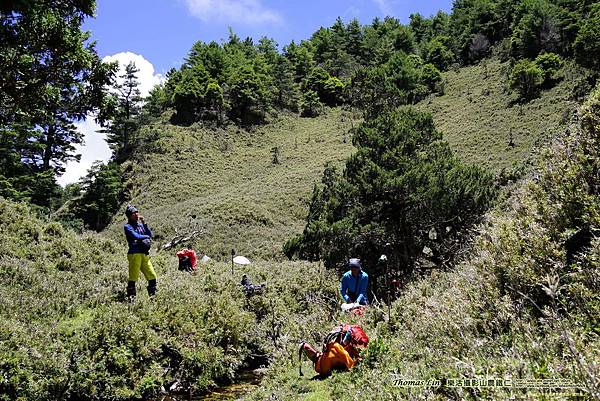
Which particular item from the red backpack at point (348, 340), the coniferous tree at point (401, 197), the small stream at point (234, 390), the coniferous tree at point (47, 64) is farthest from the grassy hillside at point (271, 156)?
the red backpack at point (348, 340)

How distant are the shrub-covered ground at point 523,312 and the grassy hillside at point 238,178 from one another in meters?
23.2

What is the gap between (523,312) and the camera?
3990 millimetres

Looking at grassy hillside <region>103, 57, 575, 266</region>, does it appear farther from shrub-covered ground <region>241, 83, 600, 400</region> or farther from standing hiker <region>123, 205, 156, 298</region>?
shrub-covered ground <region>241, 83, 600, 400</region>

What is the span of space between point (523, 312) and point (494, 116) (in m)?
49.2

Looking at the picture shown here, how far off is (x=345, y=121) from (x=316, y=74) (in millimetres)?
17933

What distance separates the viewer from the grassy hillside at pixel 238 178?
37.5 meters

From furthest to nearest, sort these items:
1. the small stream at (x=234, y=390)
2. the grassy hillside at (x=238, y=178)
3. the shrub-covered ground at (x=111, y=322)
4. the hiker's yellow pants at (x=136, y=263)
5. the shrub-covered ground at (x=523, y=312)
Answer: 1. the grassy hillside at (x=238, y=178)
2. the hiker's yellow pants at (x=136, y=263)
3. the small stream at (x=234, y=390)
4. the shrub-covered ground at (x=111, y=322)
5. the shrub-covered ground at (x=523, y=312)

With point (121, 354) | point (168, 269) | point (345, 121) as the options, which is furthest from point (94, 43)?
point (345, 121)

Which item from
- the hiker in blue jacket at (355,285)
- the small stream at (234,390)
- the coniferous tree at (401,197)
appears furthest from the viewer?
the coniferous tree at (401,197)

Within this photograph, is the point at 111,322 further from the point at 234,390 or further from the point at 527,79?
the point at 527,79

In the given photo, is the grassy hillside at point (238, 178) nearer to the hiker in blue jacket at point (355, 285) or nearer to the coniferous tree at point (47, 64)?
the hiker in blue jacket at point (355, 285)

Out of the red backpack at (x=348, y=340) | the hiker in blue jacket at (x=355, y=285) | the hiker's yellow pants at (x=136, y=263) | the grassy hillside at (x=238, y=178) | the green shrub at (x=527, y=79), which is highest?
the green shrub at (x=527, y=79)

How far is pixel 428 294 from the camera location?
7441 mm

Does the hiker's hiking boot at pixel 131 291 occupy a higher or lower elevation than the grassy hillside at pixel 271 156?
lower
